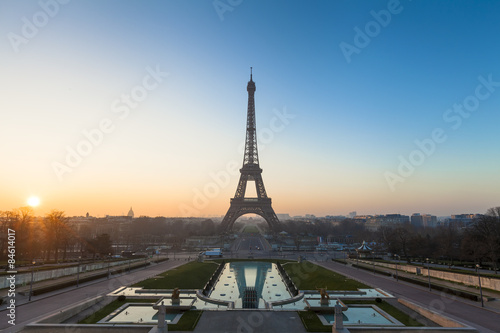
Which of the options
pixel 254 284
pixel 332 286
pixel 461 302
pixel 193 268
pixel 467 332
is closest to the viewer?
pixel 467 332

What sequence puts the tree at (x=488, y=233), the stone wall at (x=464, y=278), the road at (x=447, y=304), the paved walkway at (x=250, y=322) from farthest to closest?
the tree at (x=488, y=233), the stone wall at (x=464, y=278), the road at (x=447, y=304), the paved walkway at (x=250, y=322)

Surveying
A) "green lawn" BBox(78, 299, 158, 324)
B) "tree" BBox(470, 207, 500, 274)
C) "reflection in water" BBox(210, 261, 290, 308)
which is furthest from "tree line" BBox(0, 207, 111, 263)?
"tree" BBox(470, 207, 500, 274)

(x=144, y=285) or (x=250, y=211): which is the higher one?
(x=250, y=211)

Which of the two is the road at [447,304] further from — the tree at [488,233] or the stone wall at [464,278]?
the tree at [488,233]

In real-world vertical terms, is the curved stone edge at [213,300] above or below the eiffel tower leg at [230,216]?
below

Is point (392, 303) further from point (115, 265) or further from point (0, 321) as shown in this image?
point (115, 265)

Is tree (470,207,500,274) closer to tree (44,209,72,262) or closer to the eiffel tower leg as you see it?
the eiffel tower leg

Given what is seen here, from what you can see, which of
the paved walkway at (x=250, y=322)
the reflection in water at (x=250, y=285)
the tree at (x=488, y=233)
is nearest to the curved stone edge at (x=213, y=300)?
the reflection in water at (x=250, y=285)

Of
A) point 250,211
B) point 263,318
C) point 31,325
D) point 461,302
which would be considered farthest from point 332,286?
point 250,211
